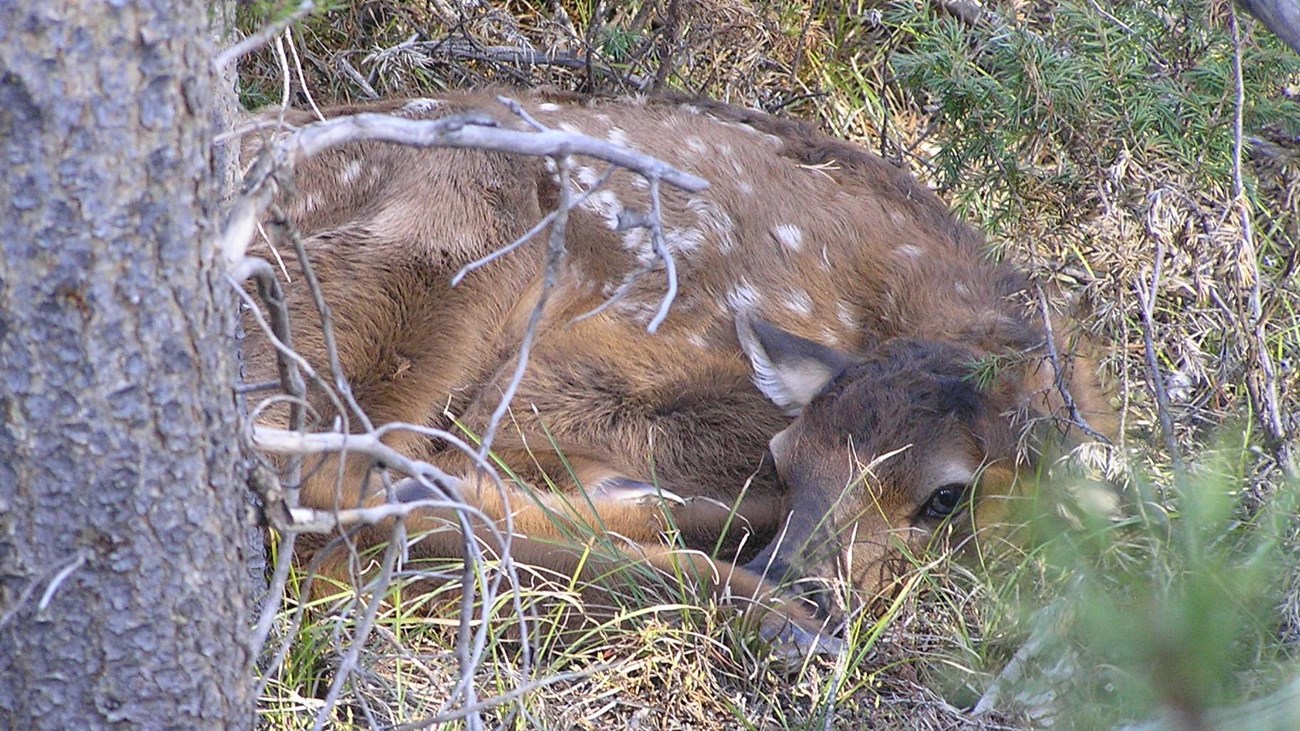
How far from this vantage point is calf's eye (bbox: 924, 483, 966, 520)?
3.63 meters

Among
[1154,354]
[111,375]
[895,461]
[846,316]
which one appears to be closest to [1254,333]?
[1154,354]

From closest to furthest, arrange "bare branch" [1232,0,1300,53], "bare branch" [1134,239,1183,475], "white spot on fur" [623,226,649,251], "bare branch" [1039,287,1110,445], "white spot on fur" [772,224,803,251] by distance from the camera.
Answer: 1. "bare branch" [1232,0,1300,53]
2. "bare branch" [1134,239,1183,475]
3. "bare branch" [1039,287,1110,445]
4. "white spot on fur" [623,226,649,251]
5. "white spot on fur" [772,224,803,251]

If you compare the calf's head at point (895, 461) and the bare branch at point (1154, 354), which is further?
the calf's head at point (895, 461)

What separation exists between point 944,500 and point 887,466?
0.20 meters

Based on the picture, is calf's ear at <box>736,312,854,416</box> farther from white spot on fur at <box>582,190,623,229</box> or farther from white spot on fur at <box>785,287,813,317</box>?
white spot on fur at <box>582,190,623,229</box>

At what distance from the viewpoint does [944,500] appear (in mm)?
3666

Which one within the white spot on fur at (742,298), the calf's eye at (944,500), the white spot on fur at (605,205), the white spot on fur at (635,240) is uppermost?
the white spot on fur at (605,205)

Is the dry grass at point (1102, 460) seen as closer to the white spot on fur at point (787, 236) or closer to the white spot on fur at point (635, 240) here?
the white spot on fur at point (787, 236)

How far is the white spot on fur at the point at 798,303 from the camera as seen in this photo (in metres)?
4.43

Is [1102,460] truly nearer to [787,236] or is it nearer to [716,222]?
[787,236]

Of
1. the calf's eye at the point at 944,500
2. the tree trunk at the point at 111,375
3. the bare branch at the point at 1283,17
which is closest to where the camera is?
the tree trunk at the point at 111,375

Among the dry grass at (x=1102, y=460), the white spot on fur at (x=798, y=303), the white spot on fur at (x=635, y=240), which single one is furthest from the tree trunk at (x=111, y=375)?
the white spot on fur at (x=798, y=303)

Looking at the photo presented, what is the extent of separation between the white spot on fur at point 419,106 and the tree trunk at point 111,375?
97.1 inches

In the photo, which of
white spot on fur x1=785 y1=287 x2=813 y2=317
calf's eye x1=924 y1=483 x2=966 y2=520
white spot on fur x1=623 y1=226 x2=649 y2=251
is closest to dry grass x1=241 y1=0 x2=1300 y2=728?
calf's eye x1=924 y1=483 x2=966 y2=520
